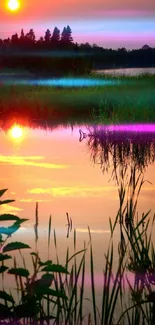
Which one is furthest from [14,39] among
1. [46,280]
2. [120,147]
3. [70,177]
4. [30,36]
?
[46,280]

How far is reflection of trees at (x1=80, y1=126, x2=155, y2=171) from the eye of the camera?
4.86m

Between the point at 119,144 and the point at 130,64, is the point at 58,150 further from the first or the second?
the point at 130,64

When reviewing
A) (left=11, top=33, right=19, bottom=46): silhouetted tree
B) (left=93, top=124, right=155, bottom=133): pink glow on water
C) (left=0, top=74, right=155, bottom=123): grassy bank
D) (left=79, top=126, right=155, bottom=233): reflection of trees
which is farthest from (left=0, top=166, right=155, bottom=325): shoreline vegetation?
(left=11, top=33, right=19, bottom=46): silhouetted tree

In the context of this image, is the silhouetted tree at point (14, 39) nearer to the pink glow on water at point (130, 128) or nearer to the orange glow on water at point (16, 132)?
the orange glow on water at point (16, 132)

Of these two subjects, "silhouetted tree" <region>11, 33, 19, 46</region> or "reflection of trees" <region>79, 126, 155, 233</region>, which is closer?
"reflection of trees" <region>79, 126, 155, 233</region>

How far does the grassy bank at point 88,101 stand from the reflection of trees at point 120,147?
321 mm

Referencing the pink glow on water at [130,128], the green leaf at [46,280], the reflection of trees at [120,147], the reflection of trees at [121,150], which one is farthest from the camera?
the pink glow on water at [130,128]

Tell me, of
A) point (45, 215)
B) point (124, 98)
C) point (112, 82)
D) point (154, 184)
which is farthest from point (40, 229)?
point (112, 82)

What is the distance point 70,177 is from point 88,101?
3405mm

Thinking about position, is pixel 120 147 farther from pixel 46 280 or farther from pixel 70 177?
pixel 46 280

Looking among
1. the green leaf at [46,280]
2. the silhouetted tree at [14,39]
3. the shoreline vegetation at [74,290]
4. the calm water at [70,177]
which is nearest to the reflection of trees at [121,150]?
the calm water at [70,177]

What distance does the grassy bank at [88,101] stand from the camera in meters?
6.64

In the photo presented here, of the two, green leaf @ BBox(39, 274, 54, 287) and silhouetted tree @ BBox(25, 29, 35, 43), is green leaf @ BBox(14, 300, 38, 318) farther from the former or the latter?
silhouetted tree @ BBox(25, 29, 35, 43)

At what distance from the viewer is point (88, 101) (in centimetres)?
751
